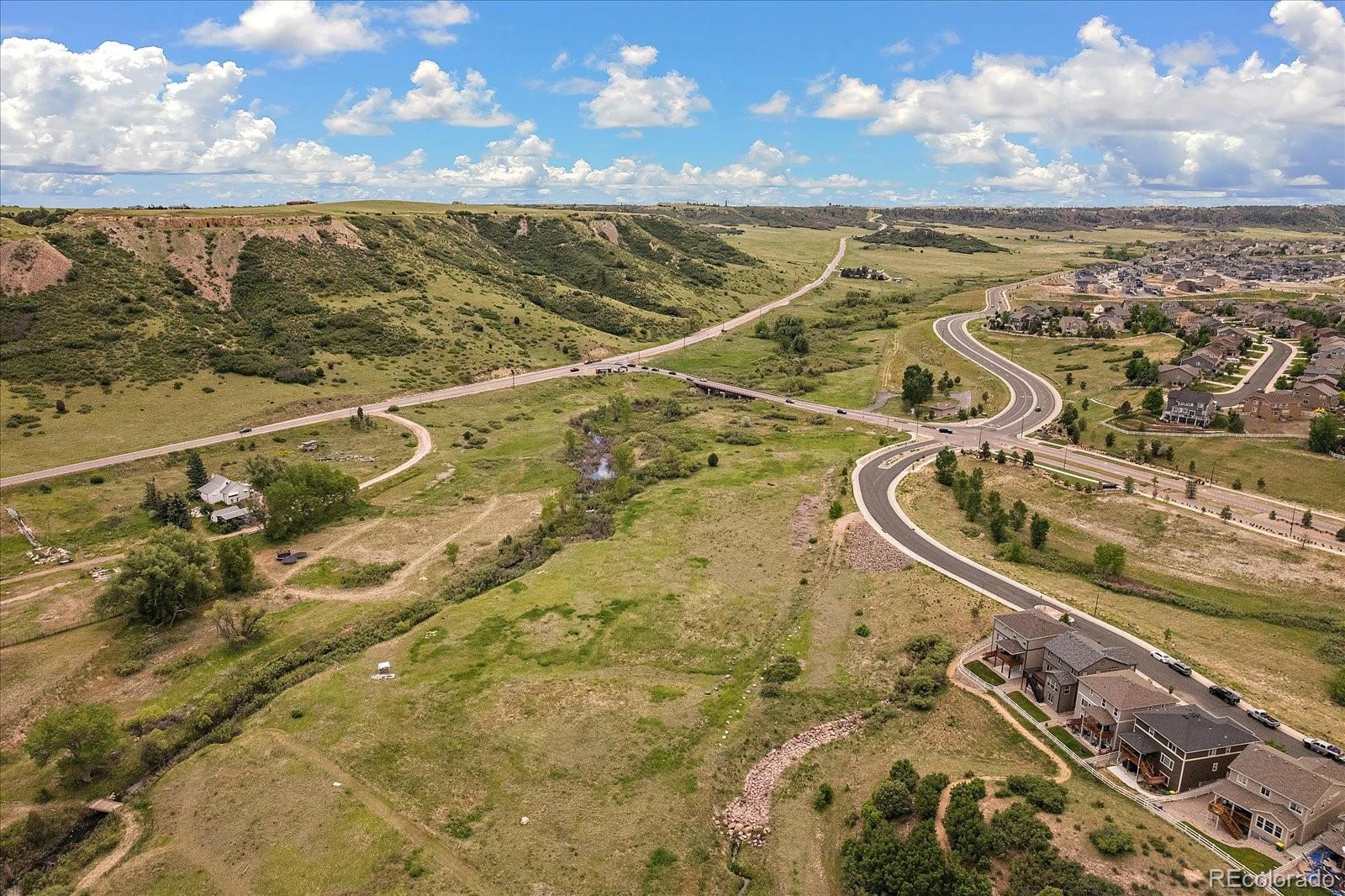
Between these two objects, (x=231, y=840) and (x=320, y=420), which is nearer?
(x=231, y=840)

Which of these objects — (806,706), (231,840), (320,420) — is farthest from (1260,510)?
(320,420)

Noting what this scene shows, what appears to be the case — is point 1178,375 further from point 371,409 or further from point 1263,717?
point 371,409

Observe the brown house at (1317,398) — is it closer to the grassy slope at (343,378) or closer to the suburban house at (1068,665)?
the suburban house at (1068,665)

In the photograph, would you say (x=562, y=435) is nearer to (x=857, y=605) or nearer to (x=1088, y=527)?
(x=857, y=605)

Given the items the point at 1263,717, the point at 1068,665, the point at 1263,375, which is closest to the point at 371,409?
the point at 1068,665

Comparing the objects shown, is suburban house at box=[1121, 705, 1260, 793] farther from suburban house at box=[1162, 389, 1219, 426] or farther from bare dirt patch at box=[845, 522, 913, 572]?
suburban house at box=[1162, 389, 1219, 426]

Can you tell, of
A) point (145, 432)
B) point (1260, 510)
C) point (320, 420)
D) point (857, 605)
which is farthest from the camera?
point (320, 420)

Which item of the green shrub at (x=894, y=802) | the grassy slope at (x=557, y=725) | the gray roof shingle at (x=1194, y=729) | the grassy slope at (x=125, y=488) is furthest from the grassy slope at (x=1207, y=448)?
the grassy slope at (x=125, y=488)
